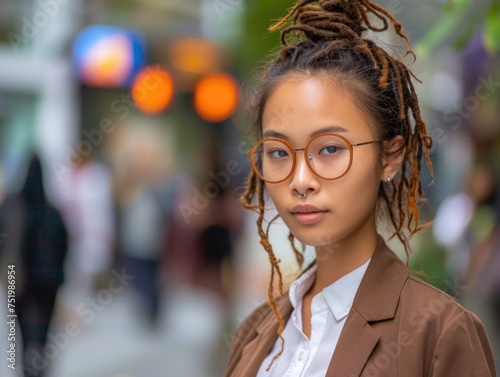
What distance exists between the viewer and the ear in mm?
2102

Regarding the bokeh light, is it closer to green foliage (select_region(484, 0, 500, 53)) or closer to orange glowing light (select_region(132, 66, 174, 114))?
orange glowing light (select_region(132, 66, 174, 114))

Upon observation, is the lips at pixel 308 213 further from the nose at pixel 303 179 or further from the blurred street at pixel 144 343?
the blurred street at pixel 144 343

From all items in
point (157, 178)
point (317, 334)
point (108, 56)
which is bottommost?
point (157, 178)

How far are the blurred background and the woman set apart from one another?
895mm

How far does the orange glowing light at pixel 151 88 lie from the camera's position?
11.9 metres

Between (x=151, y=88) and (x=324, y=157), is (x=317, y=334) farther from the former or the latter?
(x=151, y=88)

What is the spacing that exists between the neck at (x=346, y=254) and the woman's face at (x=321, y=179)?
78 mm

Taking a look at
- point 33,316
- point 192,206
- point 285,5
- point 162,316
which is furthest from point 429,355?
point 162,316

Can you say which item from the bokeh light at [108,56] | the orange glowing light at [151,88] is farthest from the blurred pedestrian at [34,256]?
the orange glowing light at [151,88]

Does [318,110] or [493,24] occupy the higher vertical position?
[493,24]

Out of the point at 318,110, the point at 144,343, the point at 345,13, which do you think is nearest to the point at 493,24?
the point at 345,13

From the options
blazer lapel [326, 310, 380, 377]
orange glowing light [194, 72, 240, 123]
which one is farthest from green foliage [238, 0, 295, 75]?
orange glowing light [194, 72, 240, 123]

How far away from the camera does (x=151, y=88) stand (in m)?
12.0

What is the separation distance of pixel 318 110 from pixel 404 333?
0.59 m
